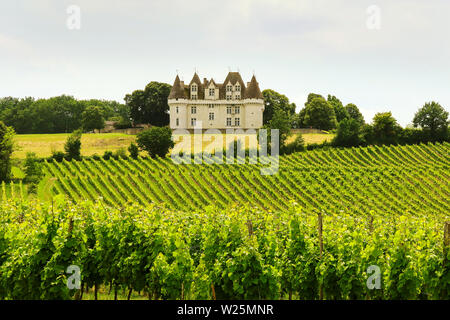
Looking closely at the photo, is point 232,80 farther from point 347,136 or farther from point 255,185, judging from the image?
point 255,185

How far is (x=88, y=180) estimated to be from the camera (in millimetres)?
38281

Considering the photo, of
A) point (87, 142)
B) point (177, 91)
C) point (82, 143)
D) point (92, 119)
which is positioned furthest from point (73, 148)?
point (92, 119)

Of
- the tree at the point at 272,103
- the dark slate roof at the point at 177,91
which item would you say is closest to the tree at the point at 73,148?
the dark slate roof at the point at 177,91

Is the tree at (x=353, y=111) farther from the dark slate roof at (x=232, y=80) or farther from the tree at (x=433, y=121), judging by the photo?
the tree at (x=433, y=121)

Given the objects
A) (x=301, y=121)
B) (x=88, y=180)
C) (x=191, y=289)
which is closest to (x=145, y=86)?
(x=301, y=121)

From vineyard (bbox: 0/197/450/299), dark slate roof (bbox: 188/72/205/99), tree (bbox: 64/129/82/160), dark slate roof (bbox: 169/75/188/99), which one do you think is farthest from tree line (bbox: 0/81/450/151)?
vineyard (bbox: 0/197/450/299)

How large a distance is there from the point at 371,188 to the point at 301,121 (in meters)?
43.0

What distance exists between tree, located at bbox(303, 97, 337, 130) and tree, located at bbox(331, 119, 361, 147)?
18236mm

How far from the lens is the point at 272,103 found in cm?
7719

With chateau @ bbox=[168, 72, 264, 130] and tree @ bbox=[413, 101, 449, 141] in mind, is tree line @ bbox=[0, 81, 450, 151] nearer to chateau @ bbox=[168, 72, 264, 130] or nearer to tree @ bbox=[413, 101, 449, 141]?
tree @ bbox=[413, 101, 449, 141]

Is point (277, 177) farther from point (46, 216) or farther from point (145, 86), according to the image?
point (145, 86)

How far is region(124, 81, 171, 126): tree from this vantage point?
239 feet

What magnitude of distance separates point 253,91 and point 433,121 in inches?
932

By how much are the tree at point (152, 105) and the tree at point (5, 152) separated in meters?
28.9
